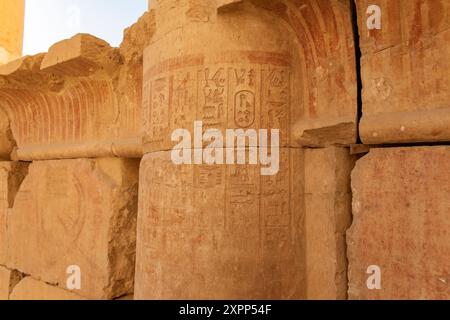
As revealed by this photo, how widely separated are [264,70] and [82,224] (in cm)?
260

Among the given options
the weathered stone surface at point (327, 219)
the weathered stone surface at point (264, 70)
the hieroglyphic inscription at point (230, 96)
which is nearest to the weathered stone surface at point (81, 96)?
the weathered stone surface at point (264, 70)

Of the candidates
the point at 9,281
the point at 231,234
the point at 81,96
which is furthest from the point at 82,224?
the point at 231,234

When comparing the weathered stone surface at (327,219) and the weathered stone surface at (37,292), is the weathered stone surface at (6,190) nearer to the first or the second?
the weathered stone surface at (37,292)

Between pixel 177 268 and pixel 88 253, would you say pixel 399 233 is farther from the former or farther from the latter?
pixel 88 253

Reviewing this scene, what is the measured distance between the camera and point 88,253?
12.2 feet

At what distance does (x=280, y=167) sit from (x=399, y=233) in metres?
0.77

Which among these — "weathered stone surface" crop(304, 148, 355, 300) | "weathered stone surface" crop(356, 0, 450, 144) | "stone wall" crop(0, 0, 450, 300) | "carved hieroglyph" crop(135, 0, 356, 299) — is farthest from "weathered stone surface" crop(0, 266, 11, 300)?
"weathered stone surface" crop(356, 0, 450, 144)

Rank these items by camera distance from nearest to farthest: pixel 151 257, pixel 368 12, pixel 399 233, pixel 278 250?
pixel 399 233, pixel 368 12, pixel 278 250, pixel 151 257

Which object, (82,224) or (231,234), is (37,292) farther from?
(231,234)

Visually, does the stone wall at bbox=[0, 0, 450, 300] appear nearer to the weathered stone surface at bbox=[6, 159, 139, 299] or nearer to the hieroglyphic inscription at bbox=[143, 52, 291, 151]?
the hieroglyphic inscription at bbox=[143, 52, 291, 151]

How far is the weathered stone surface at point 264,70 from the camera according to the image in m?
2.24

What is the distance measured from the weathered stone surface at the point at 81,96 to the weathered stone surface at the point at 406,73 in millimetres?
1714

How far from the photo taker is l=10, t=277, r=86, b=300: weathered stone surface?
3.93 m

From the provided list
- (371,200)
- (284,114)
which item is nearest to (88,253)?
(284,114)
